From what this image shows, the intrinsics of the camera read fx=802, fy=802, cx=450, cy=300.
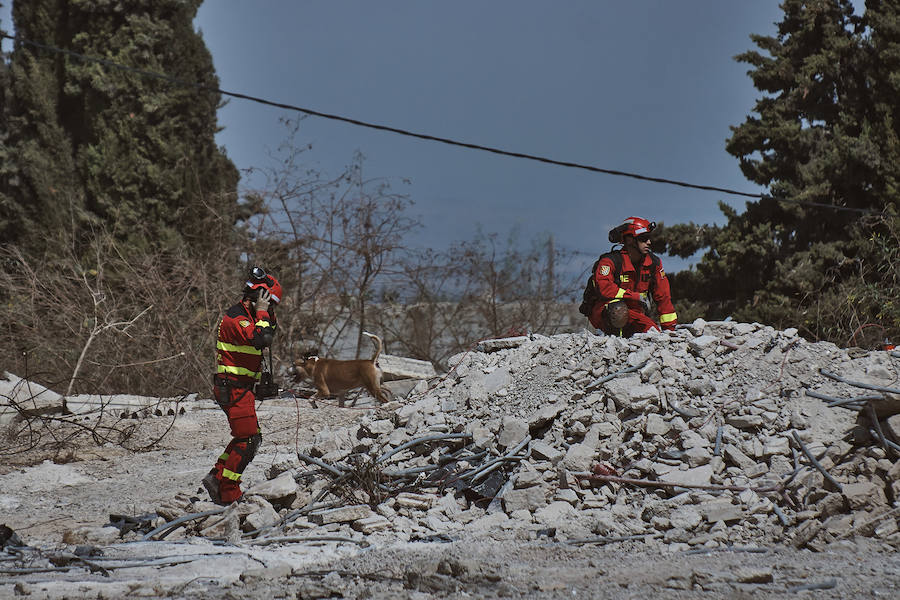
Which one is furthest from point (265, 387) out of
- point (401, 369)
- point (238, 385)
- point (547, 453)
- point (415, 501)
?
point (401, 369)

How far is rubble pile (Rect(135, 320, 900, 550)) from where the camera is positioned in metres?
5.25

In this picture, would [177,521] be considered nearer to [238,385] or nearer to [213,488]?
[213,488]

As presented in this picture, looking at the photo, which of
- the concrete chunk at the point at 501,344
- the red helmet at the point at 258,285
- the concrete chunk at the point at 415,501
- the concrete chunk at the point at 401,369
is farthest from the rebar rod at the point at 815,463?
the concrete chunk at the point at 401,369

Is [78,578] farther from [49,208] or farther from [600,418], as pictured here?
[49,208]

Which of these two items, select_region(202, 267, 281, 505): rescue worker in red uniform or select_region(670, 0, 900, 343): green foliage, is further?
select_region(670, 0, 900, 343): green foliage

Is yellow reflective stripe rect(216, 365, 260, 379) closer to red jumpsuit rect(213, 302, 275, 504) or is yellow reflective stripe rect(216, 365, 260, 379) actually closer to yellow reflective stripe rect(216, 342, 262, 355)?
red jumpsuit rect(213, 302, 275, 504)

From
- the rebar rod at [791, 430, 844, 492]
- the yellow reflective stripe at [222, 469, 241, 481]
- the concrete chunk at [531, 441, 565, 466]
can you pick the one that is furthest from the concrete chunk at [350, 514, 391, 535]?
the rebar rod at [791, 430, 844, 492]

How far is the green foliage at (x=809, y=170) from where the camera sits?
13992mm

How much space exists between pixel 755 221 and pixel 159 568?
13.3 metres

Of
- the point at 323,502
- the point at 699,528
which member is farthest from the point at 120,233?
the point at 699,528

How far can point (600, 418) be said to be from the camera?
6.40 m

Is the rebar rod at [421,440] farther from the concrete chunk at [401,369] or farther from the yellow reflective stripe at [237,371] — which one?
the concrete chunk at [401,369]

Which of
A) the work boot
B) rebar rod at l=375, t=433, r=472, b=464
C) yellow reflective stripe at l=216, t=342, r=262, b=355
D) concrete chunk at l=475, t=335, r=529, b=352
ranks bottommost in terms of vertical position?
the work boot

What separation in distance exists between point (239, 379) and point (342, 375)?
412 cm
